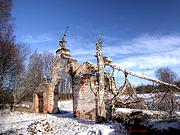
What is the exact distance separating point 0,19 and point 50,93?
8914 millimetres

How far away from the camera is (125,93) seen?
13.5 m

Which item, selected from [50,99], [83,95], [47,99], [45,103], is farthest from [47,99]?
[83,95]

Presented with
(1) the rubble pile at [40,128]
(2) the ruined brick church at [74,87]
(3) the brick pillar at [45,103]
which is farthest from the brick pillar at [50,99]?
(1) the rubble pile at [40,128]

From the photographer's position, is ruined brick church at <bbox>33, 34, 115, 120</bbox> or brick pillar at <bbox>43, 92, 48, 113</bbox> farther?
brick pillar at <bbox>43, 92, 48, 113</bbox>

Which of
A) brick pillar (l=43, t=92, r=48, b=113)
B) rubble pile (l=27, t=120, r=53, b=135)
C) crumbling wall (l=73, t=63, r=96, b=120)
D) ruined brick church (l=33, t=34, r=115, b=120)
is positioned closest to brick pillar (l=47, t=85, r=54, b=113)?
ruined brick church (l=33, t=34, r=115, b=120)

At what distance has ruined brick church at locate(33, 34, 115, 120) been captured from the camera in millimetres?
15539

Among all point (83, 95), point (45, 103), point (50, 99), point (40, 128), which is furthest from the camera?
point (45, 103)

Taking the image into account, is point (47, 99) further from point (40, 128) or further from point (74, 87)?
point (40, 128)

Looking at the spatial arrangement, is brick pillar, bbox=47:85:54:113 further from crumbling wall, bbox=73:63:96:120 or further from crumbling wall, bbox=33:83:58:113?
crumbling wall, bbox=73:63:96:120

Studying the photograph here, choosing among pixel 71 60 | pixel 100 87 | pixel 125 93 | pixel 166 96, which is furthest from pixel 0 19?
pixel 166 96

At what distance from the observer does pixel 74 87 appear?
56.1ft

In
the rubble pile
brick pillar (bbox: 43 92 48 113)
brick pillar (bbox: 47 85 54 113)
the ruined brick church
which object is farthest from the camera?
brick pillar (bbox: 43 92 48 113)

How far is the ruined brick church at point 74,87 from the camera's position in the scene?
1554 cm

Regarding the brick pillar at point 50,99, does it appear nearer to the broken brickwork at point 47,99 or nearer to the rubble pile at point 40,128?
the broken brickwork at point 47,99
